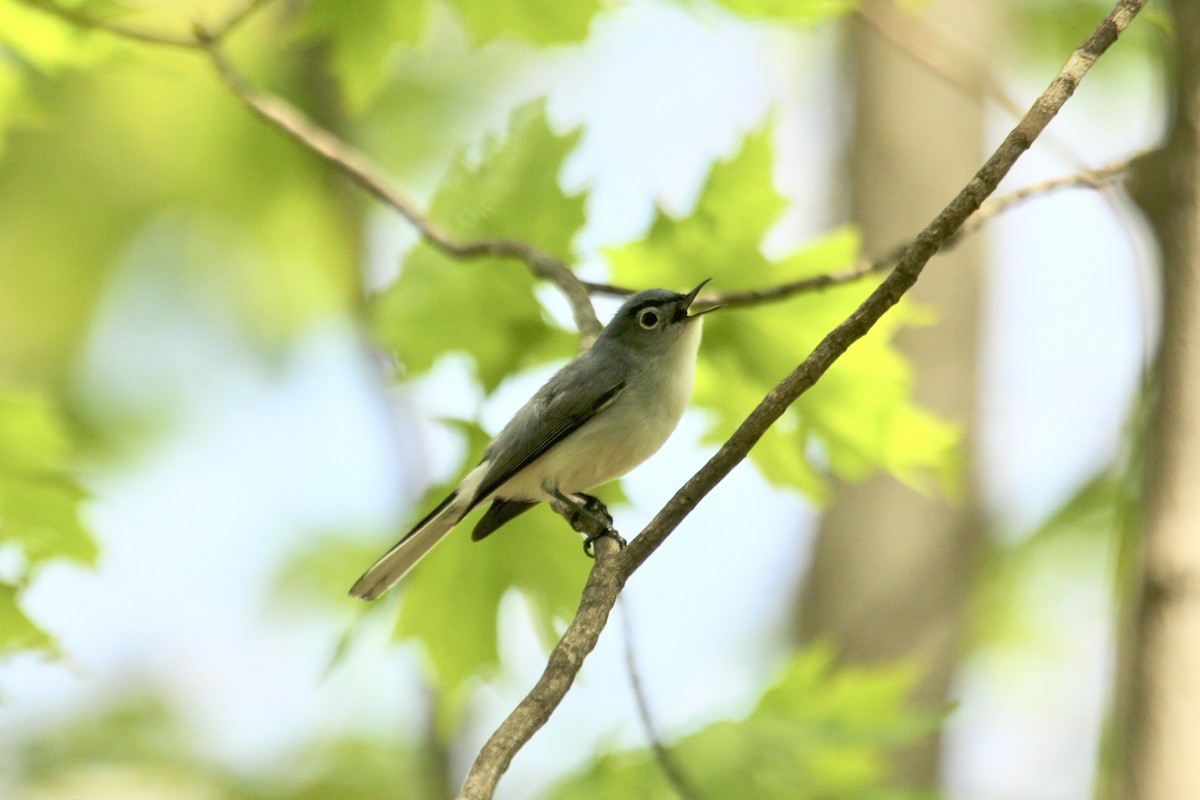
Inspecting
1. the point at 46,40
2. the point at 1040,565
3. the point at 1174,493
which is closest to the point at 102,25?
the point at 46,40

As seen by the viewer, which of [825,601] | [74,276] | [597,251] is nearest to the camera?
[597,251]

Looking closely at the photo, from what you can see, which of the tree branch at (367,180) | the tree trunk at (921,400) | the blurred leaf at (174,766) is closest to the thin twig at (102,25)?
the tree branch at (367,180)

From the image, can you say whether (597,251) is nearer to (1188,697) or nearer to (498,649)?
(498,649)

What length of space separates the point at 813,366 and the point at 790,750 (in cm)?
112

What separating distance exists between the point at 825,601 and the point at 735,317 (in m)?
2.50

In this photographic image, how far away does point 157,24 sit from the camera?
571cm

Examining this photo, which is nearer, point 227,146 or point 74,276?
point 227,146

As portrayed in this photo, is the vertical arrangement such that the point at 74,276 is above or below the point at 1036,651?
above

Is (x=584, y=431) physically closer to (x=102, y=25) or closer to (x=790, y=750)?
(x=790, y=750)

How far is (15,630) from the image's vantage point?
2.64 m

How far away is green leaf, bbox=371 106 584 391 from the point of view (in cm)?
296

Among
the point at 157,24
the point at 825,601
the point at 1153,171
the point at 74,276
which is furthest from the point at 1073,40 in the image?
the point at 74,276

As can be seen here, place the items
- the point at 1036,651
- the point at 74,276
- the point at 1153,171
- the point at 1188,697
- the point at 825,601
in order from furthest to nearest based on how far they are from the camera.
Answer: the point at 1036,651 < the point at 74,276 < the point at 825,601 < the point at 1153,171 < the point at 1188,697

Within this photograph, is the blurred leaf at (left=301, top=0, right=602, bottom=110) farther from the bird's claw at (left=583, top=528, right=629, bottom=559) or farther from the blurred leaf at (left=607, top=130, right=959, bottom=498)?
the bird's claw at (left=583, top=528, right=629, bottom=559)
